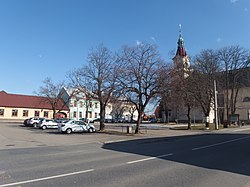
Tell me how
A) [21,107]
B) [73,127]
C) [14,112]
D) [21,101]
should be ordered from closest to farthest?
1. [73,127]
2. [14,112]
3. [21,107]
4. [21,101]

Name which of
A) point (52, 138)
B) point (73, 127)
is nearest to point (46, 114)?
point (73, 127)

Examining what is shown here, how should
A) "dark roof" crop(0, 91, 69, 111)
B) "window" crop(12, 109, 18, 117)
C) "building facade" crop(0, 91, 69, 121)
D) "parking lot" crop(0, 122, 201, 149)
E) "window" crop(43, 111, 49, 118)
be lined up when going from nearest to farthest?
"parking lot" crop(0, 122, 201, 149) → "building facade" crop(0, 91, 69, 121) → "dark roof" crop(0, 91, 69, 111) → "window" crop(12, 109, 18, 117) → "window" crop(43, 111, 49, 118)

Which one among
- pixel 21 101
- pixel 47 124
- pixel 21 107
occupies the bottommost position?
pixel 47 124

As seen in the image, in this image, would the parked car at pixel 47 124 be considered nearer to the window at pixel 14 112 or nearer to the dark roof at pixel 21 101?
the dark roof at pixel 21 101

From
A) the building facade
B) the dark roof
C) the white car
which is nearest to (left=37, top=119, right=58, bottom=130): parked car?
the white car

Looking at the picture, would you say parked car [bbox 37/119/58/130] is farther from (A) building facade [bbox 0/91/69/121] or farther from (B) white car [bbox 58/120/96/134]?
(A) building facade [bbox 0/91/69/121]

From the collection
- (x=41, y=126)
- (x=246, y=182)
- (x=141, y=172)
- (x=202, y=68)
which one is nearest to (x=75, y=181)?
(x=141, y=172)

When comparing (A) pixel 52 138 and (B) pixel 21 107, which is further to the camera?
(B) pixel 21 107

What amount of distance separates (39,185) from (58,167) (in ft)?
8.75

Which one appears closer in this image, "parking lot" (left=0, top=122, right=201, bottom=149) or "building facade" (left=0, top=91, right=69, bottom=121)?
"parking lot" (left=0, top=122, right=201, bottom=149)

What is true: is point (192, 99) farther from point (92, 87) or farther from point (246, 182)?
point (246, 182)

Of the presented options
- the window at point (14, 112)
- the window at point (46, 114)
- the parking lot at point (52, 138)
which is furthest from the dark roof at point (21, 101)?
the parking lot at point (52, 138)

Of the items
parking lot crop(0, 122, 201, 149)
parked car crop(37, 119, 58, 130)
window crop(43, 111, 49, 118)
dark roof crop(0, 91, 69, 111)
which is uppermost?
dark roof crop(0, 91, 69, 111)

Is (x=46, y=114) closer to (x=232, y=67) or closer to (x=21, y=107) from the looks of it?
(x=21, y=107)
